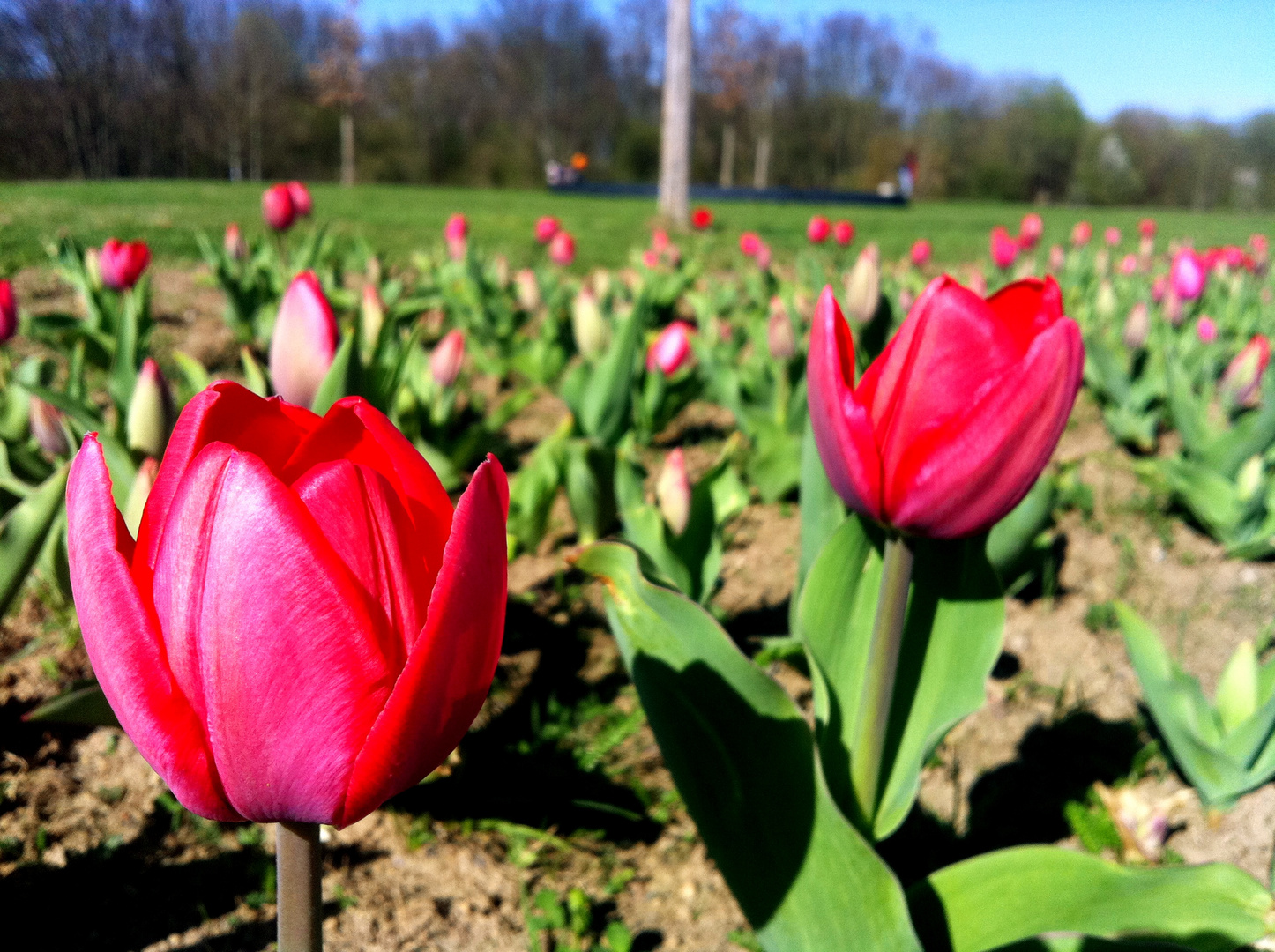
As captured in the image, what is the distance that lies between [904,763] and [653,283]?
138 inches

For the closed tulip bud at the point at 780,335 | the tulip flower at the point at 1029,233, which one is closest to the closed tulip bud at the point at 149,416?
the closed tulip bud at the point at 780,335

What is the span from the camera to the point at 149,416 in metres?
1.50

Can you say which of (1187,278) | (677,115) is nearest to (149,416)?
(1187,278)

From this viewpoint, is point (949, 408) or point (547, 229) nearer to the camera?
point (949, 408)

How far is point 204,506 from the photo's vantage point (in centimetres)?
54

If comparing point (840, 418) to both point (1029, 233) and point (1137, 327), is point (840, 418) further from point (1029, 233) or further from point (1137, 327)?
point (1029, 233)

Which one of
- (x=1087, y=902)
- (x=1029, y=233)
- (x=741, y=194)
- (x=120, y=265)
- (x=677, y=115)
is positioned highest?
(x=741, y=194)

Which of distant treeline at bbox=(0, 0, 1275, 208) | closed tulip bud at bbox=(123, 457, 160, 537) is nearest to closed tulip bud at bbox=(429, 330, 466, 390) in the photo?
closed tulip bud at bbox=(123, 457, 160, 537)

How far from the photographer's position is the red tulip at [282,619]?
531mm

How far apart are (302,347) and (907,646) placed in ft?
3.46

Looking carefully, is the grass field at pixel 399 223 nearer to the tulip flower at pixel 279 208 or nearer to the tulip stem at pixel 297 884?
the tulip flower at pixel 279 208

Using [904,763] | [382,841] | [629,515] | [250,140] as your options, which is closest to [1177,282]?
[629,515]

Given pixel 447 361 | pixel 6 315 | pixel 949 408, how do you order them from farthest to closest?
pixel 447 361 → pixel 6 315 → pixel 949 408

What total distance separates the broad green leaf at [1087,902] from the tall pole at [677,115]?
37.0 feet
